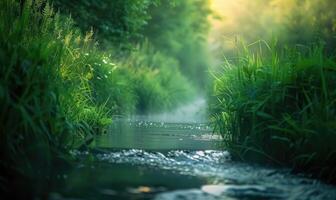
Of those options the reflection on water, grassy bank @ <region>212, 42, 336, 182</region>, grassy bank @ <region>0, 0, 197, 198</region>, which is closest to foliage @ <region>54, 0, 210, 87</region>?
the reflection on water

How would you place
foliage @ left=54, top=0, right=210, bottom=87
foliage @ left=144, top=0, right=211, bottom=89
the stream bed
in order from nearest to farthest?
the stream bed < foliage @ left=54, top=0, right=210, bottom=87 < foliage @ left=144, top=0, right=211, bottom=89

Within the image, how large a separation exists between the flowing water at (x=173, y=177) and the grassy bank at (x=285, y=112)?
8.3 inches

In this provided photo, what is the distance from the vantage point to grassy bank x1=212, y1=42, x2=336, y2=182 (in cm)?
457

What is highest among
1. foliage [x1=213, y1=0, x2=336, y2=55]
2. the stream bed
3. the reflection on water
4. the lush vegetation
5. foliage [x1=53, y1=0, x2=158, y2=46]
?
foliage [x1=213, y1=0, x2=336, y2=55]

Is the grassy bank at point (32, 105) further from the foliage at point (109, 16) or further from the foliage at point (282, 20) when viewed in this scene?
the foliage at point (282, 20)

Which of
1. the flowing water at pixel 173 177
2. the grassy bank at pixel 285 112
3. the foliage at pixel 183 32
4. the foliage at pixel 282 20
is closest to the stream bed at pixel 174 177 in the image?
the flowing water at pixel 173 177

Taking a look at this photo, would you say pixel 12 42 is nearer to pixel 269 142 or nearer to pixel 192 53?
pixel 269 142

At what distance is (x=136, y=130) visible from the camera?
834cm

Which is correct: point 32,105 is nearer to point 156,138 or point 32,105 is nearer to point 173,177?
point 173,177

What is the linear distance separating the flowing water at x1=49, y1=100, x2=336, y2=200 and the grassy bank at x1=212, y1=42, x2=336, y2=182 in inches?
8.3

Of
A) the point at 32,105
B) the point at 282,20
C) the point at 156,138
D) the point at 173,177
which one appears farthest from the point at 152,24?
the point at 173,177

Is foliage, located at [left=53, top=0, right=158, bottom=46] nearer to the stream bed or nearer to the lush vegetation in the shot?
the stream bed

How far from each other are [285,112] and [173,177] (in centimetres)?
157

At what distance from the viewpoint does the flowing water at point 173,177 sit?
3.61m
